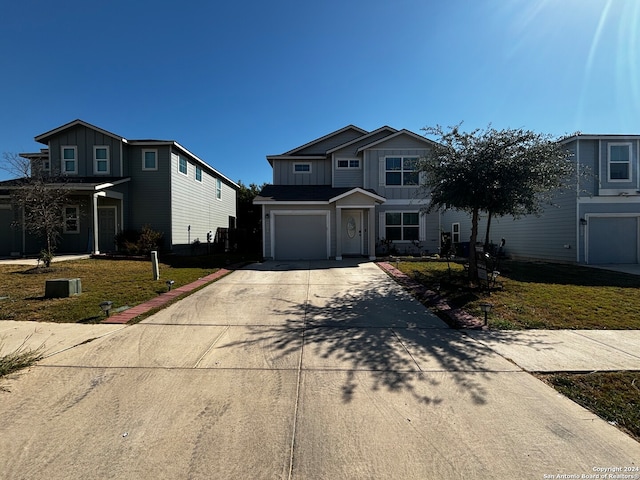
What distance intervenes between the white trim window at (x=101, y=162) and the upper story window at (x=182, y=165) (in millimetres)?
3371

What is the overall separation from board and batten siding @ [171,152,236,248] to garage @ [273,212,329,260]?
19.8 ft

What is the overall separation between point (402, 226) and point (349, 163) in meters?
4.46

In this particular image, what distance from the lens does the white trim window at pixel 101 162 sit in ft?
54.3

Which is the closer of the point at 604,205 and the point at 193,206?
the point at 604,205

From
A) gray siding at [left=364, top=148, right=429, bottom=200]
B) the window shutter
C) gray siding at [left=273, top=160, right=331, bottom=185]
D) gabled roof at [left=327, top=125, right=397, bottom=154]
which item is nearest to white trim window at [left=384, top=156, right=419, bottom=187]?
gray siding at [left=364, top=148, right=429, bottom=200]

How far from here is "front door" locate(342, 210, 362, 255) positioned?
631 inches

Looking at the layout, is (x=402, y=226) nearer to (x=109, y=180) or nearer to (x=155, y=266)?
(x=155, y=266)

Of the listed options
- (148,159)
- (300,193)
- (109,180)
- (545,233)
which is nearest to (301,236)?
(300,193)

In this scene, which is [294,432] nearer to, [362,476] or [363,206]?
[362,476]

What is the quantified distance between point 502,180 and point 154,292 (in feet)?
30.6

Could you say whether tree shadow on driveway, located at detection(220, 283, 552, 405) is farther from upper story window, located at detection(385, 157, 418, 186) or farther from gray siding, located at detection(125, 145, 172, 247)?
gray siding, located at detection(125, 145, 172, 247)

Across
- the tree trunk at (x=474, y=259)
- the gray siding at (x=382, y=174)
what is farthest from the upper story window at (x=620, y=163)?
the tree trunk at (x=474, y=259)

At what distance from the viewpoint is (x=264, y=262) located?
47.4ft

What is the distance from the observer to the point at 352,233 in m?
16.2
